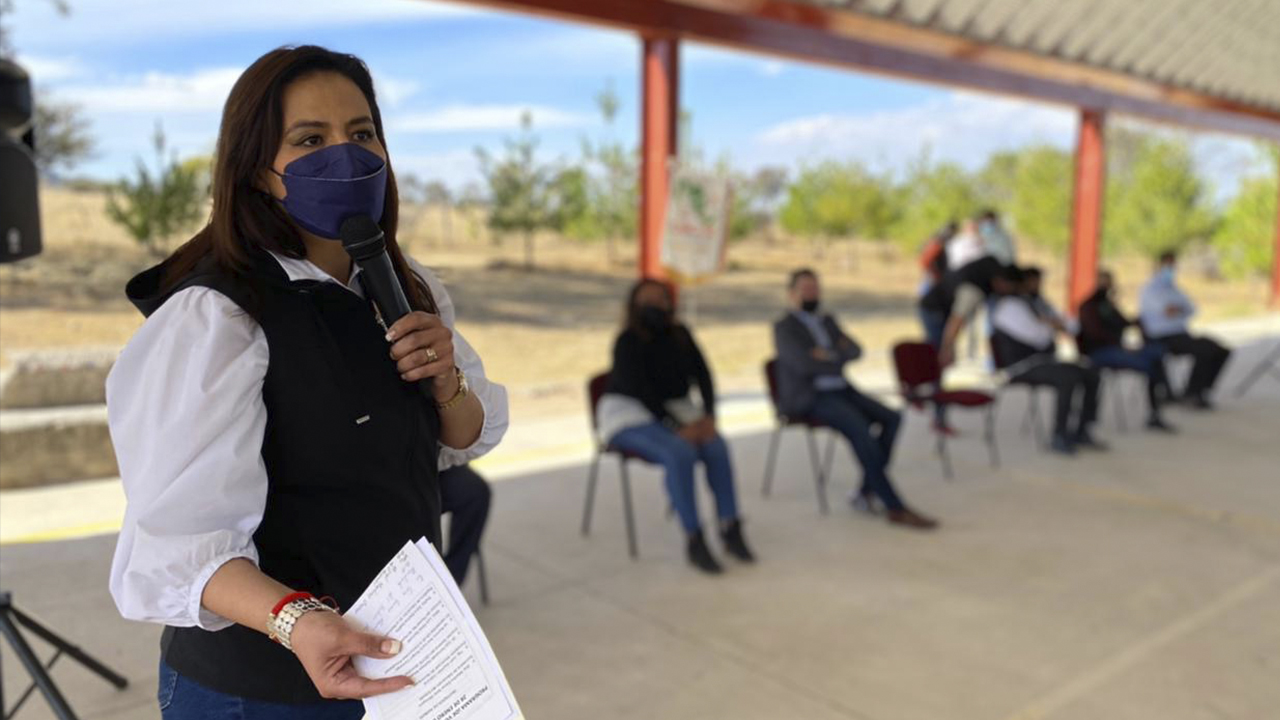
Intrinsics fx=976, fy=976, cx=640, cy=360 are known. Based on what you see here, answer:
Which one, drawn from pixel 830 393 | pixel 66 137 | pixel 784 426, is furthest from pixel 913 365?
pixel 66 137

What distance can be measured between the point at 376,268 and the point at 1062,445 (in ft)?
19.3

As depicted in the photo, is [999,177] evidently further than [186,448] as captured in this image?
Yes

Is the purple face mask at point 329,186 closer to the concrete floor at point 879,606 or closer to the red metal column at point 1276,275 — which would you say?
the concrete floor at point 879,606

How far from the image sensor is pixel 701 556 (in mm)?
4012

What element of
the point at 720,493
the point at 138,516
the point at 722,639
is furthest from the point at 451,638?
the point at 720,493

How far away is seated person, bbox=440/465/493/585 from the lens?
3317 millimetres

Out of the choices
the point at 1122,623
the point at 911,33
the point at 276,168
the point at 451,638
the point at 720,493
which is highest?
the point at 911,33

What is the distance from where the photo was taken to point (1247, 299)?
22562 mm

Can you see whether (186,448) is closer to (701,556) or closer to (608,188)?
(701,556)

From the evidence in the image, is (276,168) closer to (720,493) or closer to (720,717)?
(720,717)

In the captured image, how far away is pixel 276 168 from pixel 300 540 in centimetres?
43

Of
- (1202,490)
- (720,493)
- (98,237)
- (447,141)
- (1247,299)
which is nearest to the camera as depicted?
(720,493)

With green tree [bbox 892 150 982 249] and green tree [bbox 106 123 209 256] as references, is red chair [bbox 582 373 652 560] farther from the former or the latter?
green tree [bbox 892 150 982 249]

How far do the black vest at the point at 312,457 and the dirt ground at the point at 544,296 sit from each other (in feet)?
1.43
